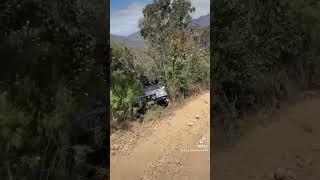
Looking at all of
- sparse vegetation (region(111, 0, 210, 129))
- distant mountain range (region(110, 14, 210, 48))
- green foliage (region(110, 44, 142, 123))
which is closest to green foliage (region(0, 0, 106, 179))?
green foliage (region(110, 44, 142, 123))

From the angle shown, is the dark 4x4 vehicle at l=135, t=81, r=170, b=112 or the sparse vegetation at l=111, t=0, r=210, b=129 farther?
the sparse vegetation at l=111, t=0, r=210, b=129

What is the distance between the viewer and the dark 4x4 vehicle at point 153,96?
6.50m

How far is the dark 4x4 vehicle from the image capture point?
6.50 m

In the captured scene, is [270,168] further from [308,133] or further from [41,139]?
[41,139]

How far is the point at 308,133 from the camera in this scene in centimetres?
554

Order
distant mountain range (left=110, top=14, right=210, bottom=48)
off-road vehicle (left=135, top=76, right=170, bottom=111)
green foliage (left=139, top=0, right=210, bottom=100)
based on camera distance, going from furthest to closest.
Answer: green foliage (left=139, top=0, right=210, bottom=100)
off-road vehicle (left=135, top=76, right=170, bottom=111)
distant mountain range (left=110, top=14, right=210, bottom=48)

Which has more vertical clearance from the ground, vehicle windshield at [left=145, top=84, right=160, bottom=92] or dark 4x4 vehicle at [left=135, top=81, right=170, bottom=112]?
vehicle windshield at [left=145, top=84, right=160, bottom=92]

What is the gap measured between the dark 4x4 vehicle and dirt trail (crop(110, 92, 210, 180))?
29 centimetres

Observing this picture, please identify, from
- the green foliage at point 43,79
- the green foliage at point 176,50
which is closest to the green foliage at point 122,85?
the green foliage at point 176,50

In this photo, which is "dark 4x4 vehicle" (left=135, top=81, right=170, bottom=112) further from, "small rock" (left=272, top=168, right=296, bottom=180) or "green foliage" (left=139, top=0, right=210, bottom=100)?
"small rock" (left=272, top=168, right=296, bottom=180)

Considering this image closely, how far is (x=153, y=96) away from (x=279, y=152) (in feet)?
7.06

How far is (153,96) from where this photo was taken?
696cm

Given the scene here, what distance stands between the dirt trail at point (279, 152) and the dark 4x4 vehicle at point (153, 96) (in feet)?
4.17

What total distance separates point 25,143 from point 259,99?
306 centimetres
